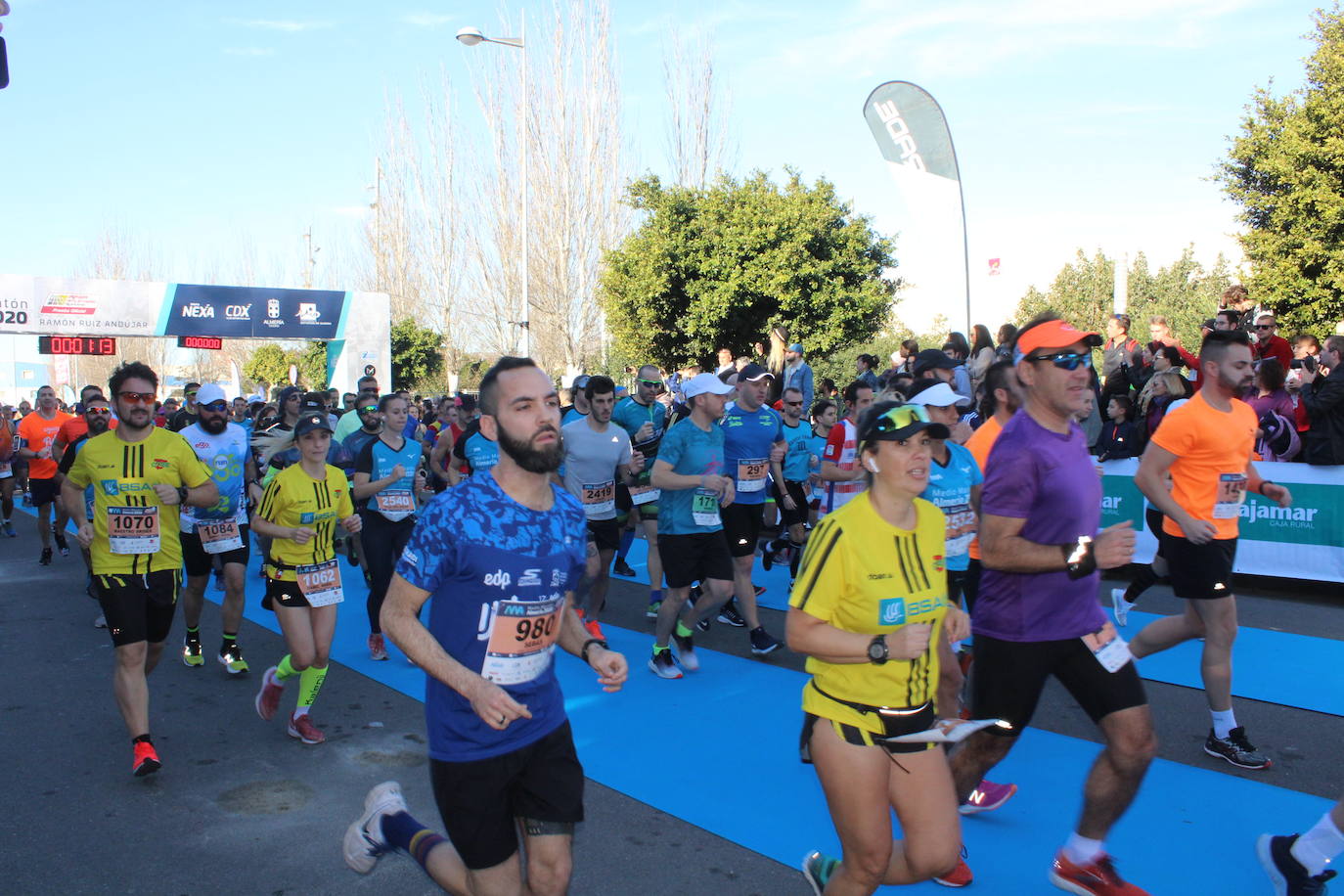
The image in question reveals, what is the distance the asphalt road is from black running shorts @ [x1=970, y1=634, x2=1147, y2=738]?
1.03 meters

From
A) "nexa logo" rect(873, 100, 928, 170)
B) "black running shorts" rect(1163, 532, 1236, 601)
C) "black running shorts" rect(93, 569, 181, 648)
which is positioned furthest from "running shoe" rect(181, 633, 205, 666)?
"nexa logo" rect(873, 100, 928, 170)

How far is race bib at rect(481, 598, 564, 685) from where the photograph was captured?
2.84m

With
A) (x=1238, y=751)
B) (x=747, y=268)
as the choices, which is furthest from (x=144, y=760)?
(x=747, y=268)

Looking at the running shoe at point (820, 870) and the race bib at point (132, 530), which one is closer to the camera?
the running shoe at point (820, 870)

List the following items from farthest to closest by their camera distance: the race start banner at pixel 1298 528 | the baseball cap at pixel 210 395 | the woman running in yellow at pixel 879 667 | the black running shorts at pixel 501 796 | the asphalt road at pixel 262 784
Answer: the race start banner at pixel 1298 528, the baseball cap at pixel 210 395, the asphalt road at pixel 262 784, the woman running in yellow at pixel 879 667, the black running shorts at pixel 501 796

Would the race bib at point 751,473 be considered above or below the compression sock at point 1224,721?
above

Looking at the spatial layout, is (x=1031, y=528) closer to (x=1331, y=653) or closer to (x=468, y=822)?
(x=468, y=822)

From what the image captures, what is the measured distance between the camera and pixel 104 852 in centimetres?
426

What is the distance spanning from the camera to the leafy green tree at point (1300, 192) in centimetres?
1600

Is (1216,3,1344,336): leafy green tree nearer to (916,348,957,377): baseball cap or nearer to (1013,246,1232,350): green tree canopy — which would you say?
(916,348,957,377): baseball cap

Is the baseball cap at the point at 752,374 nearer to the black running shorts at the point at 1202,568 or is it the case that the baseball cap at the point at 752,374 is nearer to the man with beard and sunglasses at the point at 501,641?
the black running shorts at the point at 1202,568

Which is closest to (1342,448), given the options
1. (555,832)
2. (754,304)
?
(555,832)

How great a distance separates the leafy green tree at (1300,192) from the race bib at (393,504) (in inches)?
599

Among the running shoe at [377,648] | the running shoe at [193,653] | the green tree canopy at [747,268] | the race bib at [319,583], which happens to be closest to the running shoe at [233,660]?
the running shoe at [193,653]
